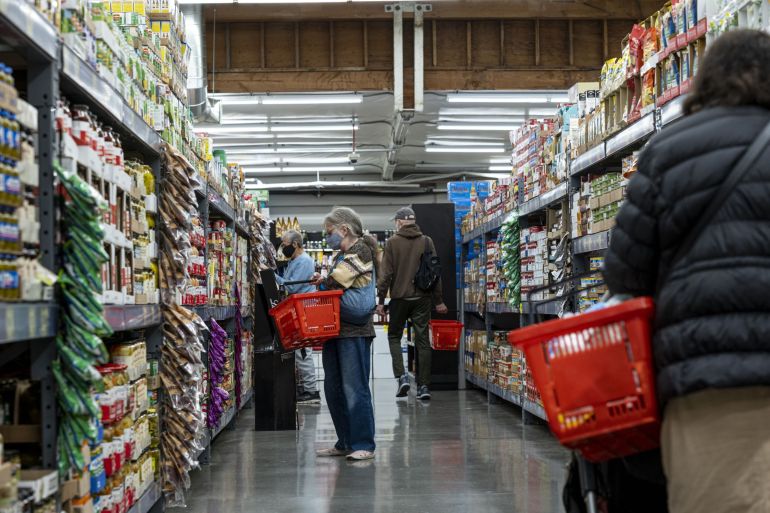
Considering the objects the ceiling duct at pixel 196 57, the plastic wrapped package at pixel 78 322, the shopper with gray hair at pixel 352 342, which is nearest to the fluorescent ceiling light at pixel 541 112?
the ceiling duct at pixel 196 57

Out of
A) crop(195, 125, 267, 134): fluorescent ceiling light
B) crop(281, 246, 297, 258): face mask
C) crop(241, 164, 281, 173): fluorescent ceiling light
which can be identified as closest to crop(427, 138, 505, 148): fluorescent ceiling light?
crop(195, 125, 267, 134): fluorescent ceiling light

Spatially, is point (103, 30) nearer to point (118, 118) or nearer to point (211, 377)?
point (118, 118)

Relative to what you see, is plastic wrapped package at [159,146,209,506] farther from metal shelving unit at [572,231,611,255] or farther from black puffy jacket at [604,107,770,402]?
black puffy jacket at [604,107,770,402]

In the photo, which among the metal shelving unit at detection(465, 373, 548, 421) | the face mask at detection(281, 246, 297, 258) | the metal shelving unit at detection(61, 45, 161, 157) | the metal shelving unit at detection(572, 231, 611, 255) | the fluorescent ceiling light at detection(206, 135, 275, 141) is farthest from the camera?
the fluorescent ceiling light at detection(206, 135, 275, 141)

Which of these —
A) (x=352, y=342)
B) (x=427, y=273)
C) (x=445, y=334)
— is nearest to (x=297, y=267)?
(x=427, y=273)

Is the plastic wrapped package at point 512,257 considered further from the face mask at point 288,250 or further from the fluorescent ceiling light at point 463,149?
the fluorescent ceiling light at point 463,149

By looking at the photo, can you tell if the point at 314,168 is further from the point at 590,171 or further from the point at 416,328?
the point at 590,171

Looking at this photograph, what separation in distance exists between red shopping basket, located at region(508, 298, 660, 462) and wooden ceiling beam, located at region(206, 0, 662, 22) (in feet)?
33.1

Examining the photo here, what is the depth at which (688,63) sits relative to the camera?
15.3 ft

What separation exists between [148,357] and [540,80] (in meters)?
9.14

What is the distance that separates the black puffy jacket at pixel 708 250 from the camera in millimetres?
2213

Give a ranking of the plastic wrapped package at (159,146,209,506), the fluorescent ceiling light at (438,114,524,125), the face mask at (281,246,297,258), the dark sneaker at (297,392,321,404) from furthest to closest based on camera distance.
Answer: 1. the fluorescent ceiling light at (438,114,524,125)
2. the dark sneaker at (297,392,321,404)
3. the face mask at (281,246,297,258)
4. the plastic wrapped package at (159,146,209,506)

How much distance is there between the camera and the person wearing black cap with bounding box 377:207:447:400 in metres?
10.6

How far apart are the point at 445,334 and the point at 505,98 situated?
4.20 metres
